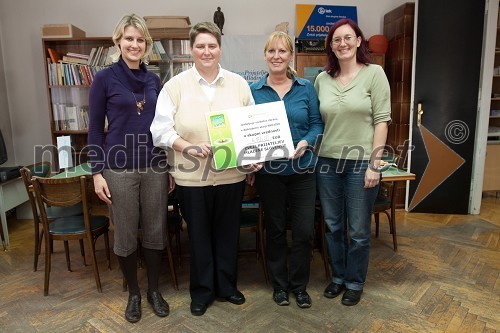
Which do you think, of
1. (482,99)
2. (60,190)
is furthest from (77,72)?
(482,99)

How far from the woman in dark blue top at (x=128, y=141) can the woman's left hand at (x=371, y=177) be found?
1159mm

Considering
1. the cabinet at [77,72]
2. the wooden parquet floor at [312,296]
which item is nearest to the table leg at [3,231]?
the wooden parquet floor at [312,296]

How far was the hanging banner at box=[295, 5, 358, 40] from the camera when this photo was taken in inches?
179

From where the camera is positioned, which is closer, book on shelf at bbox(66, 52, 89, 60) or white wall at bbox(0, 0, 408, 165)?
book on shelf at bbox(66, 52, 89, 60)

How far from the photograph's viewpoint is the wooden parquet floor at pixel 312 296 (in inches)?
82.7

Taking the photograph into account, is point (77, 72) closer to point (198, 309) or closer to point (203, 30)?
point (203, 30)

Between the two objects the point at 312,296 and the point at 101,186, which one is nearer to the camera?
the point at 101,186

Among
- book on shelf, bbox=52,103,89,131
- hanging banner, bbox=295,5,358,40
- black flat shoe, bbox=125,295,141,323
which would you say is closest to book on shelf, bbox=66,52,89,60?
book on shelf, bbox=52,103,89,131

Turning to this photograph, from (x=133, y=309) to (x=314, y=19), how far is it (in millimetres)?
3945

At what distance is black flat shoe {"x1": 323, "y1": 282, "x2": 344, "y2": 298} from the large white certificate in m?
1.01

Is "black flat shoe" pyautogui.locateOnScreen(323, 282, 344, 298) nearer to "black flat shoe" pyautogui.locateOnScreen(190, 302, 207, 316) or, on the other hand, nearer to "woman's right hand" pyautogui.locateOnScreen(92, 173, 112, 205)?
"black flat shoe" pyautogui.locateOnScreen(190, 302, 207, 316)

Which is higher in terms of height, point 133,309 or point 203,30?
point 203,30

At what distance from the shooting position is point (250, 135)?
200cm

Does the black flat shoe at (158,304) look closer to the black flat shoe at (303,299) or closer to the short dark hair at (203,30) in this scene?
the black flat shoe at (303,299)
